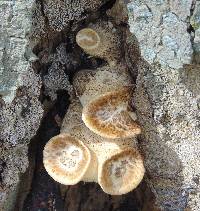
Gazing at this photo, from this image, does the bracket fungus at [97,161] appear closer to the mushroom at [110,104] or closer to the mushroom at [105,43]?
the mushroom at [110,104]

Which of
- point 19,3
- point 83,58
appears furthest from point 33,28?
point 83,58

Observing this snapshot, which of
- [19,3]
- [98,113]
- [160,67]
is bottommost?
[98,113]

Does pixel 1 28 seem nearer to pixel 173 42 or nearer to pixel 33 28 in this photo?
pixel 33 28

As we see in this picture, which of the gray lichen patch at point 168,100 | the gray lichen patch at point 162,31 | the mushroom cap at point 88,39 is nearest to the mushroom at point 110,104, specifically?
the gray lichen patch at point 168,100

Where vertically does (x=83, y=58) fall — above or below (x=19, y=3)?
below

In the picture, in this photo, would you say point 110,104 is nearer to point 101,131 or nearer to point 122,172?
point 101,131
